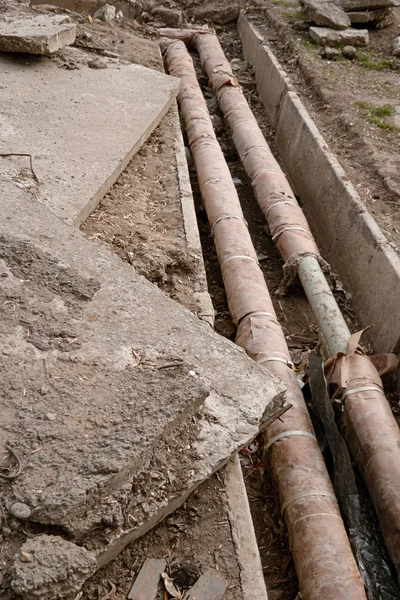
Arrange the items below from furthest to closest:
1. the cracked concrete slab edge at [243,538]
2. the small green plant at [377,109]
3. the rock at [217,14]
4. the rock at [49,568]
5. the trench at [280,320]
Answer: the rock at [217,14] → the small green plant at [377,109] → the trench at [280,320] → the cracked concrete slab edge at [243,538] → the rock at [49,568]

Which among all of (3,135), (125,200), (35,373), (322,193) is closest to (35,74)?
(3,135)

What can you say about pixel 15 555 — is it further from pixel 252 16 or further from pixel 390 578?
pixel 252 16

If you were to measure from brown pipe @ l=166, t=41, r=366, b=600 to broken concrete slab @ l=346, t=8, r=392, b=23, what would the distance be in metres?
5.89

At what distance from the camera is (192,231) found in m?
5.15

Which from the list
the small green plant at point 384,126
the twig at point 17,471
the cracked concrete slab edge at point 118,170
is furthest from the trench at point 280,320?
the twig at point 17,471

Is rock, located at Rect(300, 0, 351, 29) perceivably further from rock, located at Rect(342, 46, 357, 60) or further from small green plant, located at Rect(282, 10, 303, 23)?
rock, located at Rect(342, 46, 357, 60)

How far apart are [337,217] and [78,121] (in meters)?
2.94

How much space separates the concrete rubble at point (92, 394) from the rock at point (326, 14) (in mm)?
7696

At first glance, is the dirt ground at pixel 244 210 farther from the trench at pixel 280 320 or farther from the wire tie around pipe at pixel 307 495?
the wire tie around pipe at pixel 307 495

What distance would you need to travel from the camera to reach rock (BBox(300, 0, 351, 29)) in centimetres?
1043

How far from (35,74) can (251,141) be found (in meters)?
2.67

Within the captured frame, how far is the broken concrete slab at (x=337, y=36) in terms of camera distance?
10.1 m

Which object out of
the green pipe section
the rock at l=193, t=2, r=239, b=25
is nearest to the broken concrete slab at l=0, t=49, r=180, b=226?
the green pipe section

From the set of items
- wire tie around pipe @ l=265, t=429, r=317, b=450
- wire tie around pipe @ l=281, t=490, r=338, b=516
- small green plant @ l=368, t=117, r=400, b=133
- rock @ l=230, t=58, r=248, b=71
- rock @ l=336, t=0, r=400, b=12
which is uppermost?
rock @ l=336, t=0, r=400, b=12
